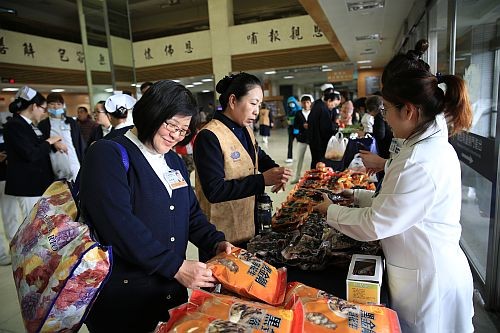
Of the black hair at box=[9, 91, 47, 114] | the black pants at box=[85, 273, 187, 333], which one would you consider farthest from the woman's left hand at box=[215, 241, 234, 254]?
the black hair at box=[9, 91, 47, 114]

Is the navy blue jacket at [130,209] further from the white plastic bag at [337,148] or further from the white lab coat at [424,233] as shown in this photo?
the white plastic bag at [337,148]

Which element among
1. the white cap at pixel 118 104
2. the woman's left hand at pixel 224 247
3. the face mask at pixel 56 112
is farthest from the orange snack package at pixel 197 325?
the face mask at pixel 56 112

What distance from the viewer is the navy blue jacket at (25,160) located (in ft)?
10.8

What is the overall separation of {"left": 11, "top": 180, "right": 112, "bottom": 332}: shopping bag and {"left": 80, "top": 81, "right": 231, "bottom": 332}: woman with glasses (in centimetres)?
9

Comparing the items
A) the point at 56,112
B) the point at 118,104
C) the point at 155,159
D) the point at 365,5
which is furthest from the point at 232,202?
the point at 365,5

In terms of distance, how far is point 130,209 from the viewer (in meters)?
1.12

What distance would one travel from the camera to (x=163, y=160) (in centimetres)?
128

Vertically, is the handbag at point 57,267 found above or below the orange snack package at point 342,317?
above

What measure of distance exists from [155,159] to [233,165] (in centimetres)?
65

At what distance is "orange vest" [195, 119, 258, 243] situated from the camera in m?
1.81

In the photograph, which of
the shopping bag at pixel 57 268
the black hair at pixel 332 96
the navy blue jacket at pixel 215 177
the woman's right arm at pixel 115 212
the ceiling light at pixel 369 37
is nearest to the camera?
the shopping bag at pixel 57 268

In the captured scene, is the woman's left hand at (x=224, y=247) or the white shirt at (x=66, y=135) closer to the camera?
the woman's left hand at (x=224, y=247)

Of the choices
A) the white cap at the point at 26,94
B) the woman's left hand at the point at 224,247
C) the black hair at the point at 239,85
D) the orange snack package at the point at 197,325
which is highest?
the white cap at the point at 26,94

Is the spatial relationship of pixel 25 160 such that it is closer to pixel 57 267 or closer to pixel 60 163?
pixel 60 163
